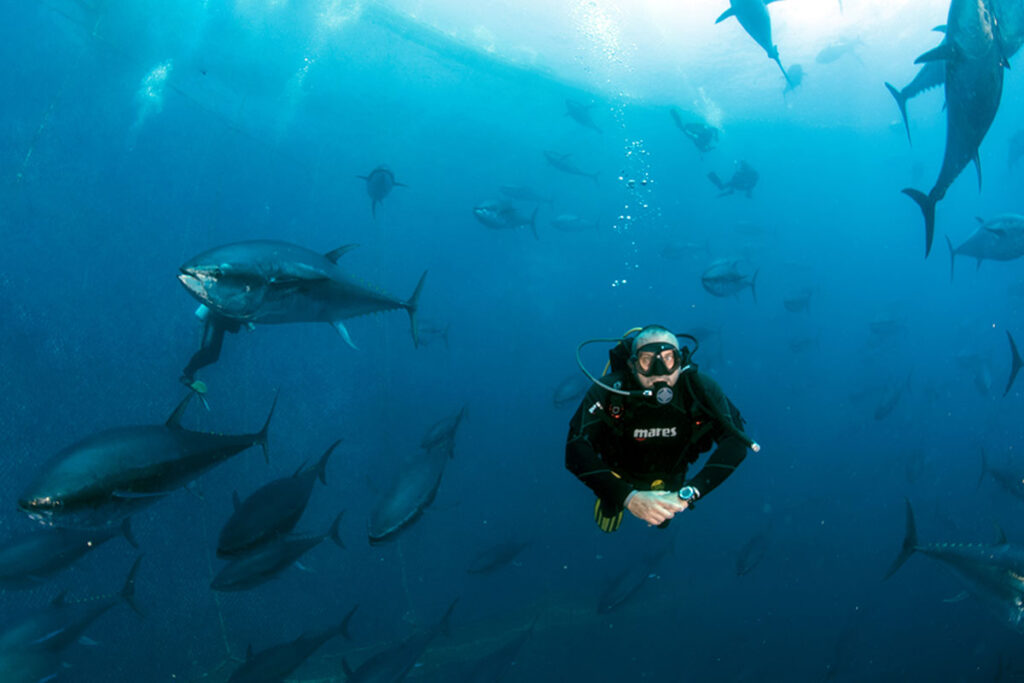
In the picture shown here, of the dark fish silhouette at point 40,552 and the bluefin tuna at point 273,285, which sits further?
the dark fish silhouette at point 40,552

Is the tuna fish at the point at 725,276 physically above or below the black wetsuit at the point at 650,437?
below

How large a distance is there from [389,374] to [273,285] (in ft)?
46.2

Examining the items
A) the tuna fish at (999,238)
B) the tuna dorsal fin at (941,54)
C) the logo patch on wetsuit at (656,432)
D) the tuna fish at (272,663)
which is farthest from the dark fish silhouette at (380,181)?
the tuna fish at (999,238)

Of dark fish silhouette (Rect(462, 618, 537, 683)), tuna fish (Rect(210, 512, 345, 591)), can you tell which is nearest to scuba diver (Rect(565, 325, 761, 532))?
tuna fish (Rect(210, 512, 345, 591))

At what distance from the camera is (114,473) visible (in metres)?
3.25

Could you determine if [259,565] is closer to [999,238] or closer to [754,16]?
[754,16]

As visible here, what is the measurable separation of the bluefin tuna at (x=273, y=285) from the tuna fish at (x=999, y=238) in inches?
295

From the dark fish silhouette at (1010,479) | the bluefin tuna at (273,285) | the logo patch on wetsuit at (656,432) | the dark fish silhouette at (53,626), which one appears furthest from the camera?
the dark fish silhouette at (1010,479)

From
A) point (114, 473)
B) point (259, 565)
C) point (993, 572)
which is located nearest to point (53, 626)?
point (259, 565)

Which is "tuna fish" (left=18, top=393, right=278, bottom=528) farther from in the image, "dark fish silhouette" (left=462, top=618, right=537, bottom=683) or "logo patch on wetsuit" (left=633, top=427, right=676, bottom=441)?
"dark fish silhouette" (left=462, top=618, right=537, bottom=683)

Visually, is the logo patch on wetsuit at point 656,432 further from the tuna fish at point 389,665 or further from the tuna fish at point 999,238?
the tuna fish at point 999,238

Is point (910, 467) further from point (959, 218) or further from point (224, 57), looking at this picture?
point (959, 218)

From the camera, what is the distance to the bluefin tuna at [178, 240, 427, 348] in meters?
3.23

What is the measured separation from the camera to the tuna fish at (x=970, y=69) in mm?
3205
